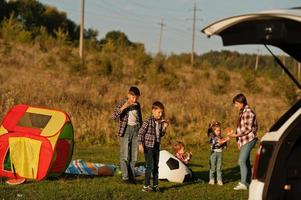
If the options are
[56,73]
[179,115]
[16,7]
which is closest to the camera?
[179,115]

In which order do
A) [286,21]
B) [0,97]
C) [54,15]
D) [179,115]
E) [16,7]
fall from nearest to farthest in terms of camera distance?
[286,21], [0,97], [179,115], [16,7], [54,15]

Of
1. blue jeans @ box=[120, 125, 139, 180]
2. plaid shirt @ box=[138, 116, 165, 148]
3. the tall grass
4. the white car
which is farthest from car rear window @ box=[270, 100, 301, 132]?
the tall grass

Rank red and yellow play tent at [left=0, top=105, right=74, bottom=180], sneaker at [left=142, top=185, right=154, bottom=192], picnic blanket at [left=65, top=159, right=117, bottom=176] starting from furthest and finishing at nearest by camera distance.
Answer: picnic blanket at [left=65, top=159, right=117, bottom=176]
red and yellow play tent at [left=0, top=105, right=74, bottom=180]
sneaker at [left=142, top=185, right=154, bottom=192]

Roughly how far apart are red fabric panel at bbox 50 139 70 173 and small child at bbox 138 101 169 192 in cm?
149

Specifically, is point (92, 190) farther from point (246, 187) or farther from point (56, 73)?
point (56, 73)

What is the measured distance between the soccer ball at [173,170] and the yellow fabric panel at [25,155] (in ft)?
8.39

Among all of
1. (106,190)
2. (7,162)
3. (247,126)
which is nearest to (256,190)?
(106,190)

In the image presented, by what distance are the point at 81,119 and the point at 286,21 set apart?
652 inches

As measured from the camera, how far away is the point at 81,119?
21.3 metres

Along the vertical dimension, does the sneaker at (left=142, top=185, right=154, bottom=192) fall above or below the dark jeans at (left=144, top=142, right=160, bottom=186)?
below

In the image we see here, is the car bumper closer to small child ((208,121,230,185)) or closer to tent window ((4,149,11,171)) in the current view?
small child ((208,121,230,185))

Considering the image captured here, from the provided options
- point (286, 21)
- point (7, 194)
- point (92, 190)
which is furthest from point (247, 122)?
point (286, 21)

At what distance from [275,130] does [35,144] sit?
251 inches

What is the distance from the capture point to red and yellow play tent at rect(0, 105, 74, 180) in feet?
36.7
